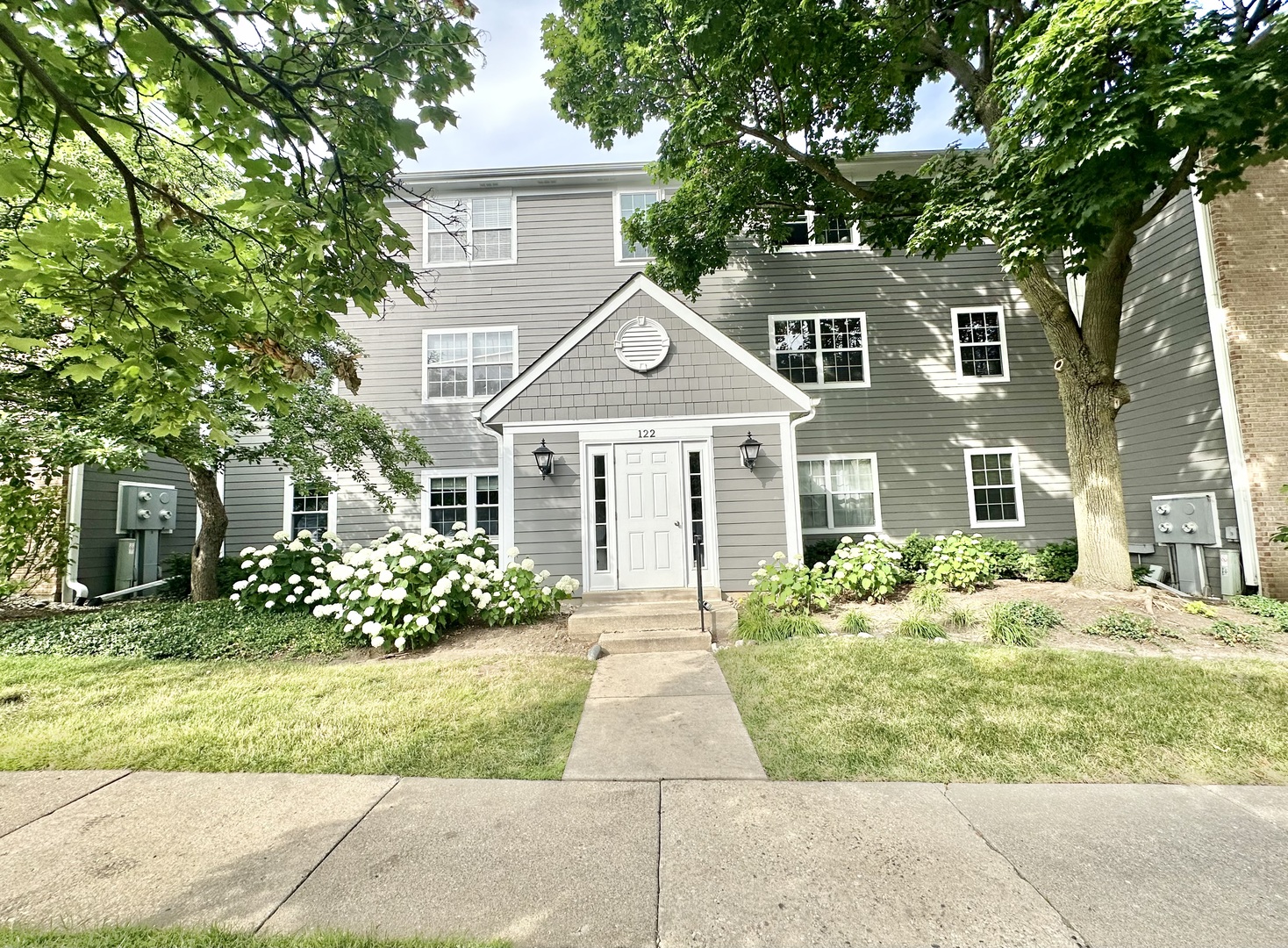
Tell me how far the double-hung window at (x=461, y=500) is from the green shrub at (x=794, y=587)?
6105 mm

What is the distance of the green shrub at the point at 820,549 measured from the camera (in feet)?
36.9

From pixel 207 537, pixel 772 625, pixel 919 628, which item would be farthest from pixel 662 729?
pixel 207 537

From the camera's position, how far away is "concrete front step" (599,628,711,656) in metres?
6.82

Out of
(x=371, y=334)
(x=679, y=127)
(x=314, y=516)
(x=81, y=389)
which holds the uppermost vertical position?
(x=679, y=127)

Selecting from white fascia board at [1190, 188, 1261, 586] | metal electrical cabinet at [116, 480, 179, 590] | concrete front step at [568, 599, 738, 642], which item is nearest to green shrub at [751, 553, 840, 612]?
concrete front step at [568, 599, 738, 642]

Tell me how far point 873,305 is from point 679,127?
572 centimetres

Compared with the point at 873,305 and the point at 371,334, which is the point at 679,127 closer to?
the point at 873,305

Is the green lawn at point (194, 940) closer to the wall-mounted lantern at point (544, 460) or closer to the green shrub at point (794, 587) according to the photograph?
the green shrub at point (794, 587)

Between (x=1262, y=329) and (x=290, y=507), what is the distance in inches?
687

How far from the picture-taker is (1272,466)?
27.9 feet

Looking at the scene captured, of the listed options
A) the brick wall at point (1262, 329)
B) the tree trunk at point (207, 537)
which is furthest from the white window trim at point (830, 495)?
the tree trunk at point (207, 537)

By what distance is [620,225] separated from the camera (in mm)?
12516

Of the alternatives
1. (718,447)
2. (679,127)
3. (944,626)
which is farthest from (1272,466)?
(679,127)

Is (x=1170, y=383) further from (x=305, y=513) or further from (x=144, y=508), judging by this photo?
(x=144, y=508)
